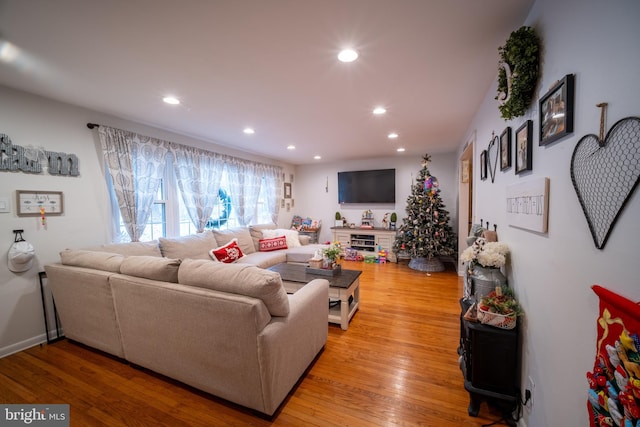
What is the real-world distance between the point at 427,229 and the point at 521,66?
12.3 ft

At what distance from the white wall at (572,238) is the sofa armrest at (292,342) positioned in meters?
1.37

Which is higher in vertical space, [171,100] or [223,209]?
[171,100]

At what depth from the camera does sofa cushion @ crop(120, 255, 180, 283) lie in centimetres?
181

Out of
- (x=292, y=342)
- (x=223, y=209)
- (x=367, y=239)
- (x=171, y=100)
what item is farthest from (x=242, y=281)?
(x=367, y=239)

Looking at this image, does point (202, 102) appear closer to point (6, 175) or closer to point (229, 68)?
point (229, 68)

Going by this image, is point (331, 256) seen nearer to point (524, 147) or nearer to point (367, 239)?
point (524, 147)

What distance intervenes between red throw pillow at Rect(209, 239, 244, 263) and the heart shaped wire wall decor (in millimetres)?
3624

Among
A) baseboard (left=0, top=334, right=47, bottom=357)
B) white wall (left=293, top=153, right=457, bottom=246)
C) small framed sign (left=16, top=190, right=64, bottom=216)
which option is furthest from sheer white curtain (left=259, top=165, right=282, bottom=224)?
baseboard (left=0, top=334, right=47, bottom=357)

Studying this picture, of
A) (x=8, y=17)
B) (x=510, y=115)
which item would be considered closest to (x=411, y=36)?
(x=510, y=115)

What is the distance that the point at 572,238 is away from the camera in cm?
98

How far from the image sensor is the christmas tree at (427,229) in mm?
4711

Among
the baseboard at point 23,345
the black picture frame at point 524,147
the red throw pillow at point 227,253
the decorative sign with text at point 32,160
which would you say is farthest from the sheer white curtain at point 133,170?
the black picture frame at point 524,147

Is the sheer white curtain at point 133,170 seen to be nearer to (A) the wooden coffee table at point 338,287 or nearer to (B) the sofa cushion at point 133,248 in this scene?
(B) the sofa cushion at point 133,248

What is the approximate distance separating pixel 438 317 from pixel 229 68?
10.8ft
